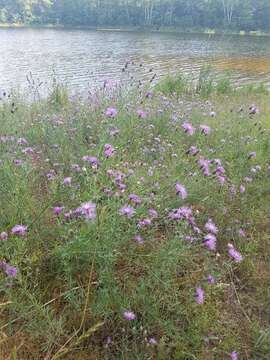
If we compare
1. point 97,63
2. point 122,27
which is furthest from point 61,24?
point 97,63

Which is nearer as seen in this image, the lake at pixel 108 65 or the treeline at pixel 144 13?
the lake at pixel 108 65

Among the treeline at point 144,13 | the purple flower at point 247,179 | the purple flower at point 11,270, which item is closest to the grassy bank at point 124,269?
the purple flower at point 11,270

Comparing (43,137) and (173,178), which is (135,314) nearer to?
(173,178)

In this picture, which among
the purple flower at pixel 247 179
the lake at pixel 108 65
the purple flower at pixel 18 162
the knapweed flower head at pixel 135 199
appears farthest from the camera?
the lake at pixel 108 65

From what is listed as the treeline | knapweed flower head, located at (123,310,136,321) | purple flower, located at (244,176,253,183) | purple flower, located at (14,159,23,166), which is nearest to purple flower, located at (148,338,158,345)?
knapweed flower head, located at (123,310,136,321)

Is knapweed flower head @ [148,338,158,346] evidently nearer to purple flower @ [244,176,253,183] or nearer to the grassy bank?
the grassy bank

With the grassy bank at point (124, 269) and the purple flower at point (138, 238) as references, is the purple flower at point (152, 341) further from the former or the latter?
the purple flower at point (138, 238)

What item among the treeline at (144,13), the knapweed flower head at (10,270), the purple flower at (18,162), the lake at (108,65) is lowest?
the lake at (108,65)

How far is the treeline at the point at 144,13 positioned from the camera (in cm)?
4912

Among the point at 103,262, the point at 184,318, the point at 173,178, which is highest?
the point at 173,178

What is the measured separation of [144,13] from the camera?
186ft

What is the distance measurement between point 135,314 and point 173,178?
97cm

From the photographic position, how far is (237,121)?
16.3 feet

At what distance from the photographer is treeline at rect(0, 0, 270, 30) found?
49.1m
